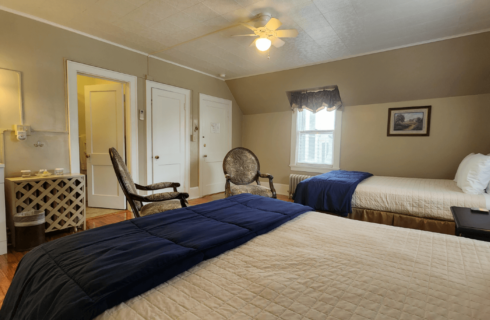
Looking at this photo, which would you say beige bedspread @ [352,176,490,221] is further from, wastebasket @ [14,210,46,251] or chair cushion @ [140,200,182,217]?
wastebasket @ [14,210,46,251]

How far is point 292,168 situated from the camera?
5469mm

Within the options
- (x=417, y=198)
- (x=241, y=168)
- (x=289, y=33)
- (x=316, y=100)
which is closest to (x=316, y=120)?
(x=316, y=100)

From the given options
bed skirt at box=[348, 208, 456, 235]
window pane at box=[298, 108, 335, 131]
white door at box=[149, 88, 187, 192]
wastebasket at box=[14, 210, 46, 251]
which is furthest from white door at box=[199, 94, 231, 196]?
bed skirt at box=[348, 208, 456, 235]

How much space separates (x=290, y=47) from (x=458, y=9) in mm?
1848

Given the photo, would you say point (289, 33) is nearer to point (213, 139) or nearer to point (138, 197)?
point (138, 197)

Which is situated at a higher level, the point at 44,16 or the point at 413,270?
the point at 44,16

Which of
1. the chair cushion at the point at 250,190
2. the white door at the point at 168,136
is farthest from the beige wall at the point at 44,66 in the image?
the chair cushion at the point at 250,190

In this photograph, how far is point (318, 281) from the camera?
0.94 meters

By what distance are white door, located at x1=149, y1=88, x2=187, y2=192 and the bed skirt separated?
10.1ft

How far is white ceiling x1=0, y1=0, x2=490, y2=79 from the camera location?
248 centimetres

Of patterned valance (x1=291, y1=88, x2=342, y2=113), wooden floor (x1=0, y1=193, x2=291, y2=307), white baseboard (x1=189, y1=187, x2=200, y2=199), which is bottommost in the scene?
wooden floor (x1=0, y1=193, x2=291, y2=307)

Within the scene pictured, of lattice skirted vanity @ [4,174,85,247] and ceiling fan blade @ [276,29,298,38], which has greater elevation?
ceiling fan blade @ [276,29,298,38]

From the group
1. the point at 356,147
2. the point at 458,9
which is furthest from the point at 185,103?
the point at 458,9

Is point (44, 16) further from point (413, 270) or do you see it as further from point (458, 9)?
point (458, 9)
